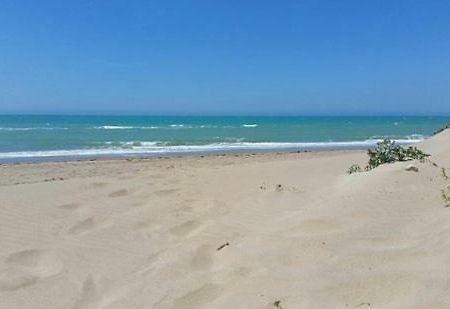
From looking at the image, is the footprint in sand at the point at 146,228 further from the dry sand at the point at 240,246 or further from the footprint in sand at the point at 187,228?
the footprint in sand at the point at 187,228

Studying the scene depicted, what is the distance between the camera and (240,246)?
4.32 m

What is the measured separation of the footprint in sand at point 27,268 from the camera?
415 centimetres

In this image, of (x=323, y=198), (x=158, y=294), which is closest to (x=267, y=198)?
(x=323, y=198)

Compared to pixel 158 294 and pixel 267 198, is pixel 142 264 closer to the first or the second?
pixel 158 294

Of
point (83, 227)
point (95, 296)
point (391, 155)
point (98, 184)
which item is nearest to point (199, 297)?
point (95, 296)

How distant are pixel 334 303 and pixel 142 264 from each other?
207cm

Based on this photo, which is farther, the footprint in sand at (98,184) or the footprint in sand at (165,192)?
the footprint in sand at (98,184)

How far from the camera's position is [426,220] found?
4023 mm

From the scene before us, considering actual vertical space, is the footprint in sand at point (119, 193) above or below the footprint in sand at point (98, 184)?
below

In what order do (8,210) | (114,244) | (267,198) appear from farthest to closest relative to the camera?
(8,210), (267,198), (114,244)

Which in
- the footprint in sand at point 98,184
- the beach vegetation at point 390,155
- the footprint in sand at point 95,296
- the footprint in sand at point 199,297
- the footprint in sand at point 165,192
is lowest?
the footprint in sand at point 95,296

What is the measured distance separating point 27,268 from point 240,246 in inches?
80.1

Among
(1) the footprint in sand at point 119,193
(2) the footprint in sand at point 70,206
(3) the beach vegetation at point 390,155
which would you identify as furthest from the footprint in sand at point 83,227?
(3) the beach vegetation at point 390,155

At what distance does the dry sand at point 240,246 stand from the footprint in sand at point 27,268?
18mm
